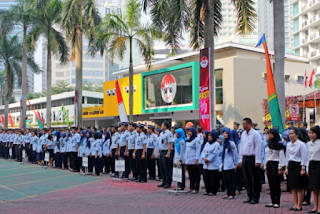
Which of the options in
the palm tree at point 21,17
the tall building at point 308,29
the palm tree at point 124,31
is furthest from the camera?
the tall building at point 308,29

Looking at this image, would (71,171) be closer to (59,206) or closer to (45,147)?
(45,147)

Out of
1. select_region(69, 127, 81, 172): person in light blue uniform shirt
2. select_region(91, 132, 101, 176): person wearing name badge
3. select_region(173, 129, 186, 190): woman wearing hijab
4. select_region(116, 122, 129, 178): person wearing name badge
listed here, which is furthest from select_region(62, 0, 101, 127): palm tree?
select_region(173, 129, 186, 190): woman wearing hijab

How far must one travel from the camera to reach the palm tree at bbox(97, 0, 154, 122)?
2428 cm

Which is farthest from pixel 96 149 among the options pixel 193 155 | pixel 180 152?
pixel 193 155

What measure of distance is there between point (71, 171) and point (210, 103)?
7.30 meters

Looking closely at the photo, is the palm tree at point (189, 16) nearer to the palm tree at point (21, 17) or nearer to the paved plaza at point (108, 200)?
the paved plaza at point (108, 200)

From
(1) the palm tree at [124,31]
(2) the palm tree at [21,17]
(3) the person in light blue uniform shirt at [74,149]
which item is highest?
Answer: (2) the palm tree at [21,17]

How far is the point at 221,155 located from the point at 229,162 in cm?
36

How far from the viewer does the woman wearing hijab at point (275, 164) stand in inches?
330

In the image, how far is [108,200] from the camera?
32.0 ft

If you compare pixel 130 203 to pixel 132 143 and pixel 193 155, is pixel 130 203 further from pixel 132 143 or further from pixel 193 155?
pixel 132 143

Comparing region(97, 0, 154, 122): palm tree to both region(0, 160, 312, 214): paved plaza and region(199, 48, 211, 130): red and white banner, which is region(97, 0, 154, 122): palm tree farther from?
region(0, 160, 312, 214): paved plaza

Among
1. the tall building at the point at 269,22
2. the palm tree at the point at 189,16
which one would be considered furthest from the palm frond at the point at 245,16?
the tall building at the point at 269,22

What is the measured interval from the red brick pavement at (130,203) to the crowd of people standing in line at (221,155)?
0.45 meters
